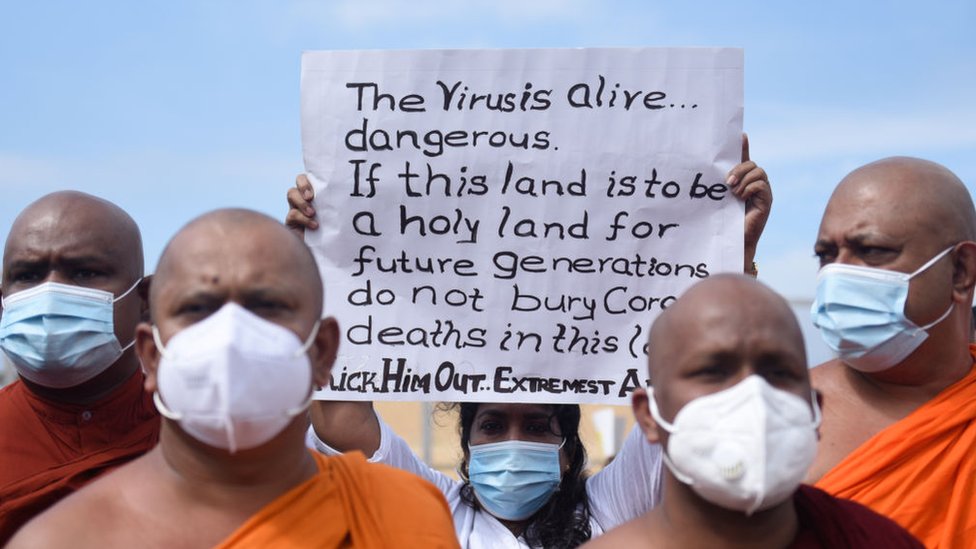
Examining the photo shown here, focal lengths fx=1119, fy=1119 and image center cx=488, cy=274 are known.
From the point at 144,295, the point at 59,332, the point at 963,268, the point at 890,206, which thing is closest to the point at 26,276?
the point at 59,332

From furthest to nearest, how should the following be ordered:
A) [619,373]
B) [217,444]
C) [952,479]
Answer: [619,373]
[952,479]
[217,444]

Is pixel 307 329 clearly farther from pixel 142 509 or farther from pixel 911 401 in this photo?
pixel 911 401

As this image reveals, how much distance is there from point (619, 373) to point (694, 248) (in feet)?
1.92

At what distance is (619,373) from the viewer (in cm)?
446

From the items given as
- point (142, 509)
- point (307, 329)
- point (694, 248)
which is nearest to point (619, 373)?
point (694, 248)

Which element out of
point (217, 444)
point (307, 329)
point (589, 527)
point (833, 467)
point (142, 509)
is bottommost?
point (589, 527)

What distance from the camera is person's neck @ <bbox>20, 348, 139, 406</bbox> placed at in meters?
4.17

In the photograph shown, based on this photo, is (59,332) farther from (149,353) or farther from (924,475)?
(924,475)

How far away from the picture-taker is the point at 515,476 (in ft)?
14.9

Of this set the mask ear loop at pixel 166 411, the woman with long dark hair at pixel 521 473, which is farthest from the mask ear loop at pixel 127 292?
the mask ear loop at pixel 166 411

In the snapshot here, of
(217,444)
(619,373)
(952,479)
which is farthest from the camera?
(619,373)

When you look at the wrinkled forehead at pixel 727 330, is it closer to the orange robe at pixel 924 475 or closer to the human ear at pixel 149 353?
the orange robe at pixel 924 475

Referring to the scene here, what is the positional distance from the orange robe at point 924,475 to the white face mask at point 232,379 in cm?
213

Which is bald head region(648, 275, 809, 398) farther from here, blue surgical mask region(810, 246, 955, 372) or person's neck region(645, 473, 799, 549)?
blue surgical mask region(810, 246, 955, 372)
